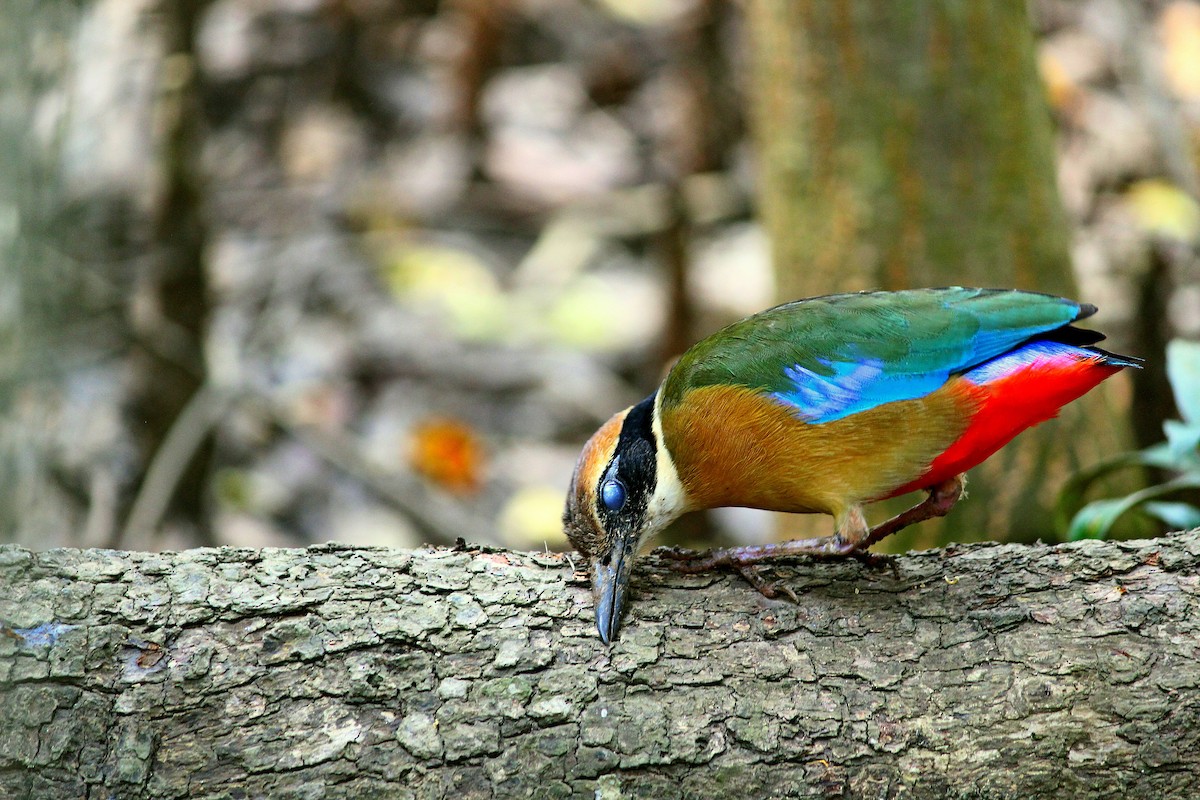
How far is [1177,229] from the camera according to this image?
7766 mm

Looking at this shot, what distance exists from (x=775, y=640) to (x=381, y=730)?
880mm

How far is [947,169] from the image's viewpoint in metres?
4.73

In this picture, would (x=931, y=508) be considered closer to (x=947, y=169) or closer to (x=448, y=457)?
(x=947, y=169)

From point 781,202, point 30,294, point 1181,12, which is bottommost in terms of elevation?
point 30,294

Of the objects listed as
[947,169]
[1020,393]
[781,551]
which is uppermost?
[947,169]

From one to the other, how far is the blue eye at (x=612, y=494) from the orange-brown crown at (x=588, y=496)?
3cm

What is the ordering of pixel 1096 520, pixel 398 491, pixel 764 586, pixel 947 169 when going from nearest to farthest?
pixel 764 586, pixel 1096 520, pixel 947 169, pixel 398 491

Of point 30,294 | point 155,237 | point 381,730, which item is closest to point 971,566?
point 381,730

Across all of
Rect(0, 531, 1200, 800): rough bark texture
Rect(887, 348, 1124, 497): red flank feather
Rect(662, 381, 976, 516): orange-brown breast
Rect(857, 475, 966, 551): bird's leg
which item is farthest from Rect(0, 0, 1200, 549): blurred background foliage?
Rect(0, 531, 1200, 800): rough bark texture

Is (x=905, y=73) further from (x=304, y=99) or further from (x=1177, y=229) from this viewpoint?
(x=304, y=99)

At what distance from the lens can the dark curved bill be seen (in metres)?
2.67

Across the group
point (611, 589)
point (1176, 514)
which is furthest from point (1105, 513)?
point (611, 589)

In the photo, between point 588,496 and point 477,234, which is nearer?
point 588,496

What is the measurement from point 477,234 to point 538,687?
6.09 metres
